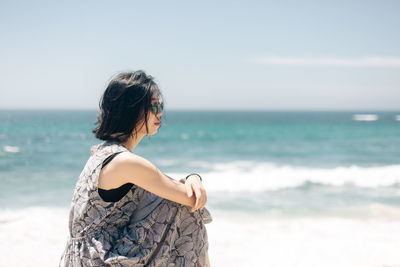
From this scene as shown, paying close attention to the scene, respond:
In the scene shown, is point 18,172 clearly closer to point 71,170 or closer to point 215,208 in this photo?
point 71,170

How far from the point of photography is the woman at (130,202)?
1.86m

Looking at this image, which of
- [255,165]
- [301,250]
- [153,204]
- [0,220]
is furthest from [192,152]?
[153,204]

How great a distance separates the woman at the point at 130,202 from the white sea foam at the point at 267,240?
216 centimetres

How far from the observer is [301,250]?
4496mm

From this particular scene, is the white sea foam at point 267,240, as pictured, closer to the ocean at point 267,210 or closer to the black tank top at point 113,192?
the ocean at point 267,210

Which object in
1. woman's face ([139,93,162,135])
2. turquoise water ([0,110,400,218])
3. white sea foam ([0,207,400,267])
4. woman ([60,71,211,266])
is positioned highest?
woman's face ([139,93,162,135])

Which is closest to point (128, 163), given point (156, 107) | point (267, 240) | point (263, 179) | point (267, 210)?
point (156, 107)

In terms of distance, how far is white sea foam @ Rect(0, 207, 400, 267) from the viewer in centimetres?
407

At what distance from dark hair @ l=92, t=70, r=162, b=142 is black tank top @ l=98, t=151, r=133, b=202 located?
20 centimetres

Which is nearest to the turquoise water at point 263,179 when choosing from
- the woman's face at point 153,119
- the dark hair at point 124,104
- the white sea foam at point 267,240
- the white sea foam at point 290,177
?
the white sea foam at point 290,177

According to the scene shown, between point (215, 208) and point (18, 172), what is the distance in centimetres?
768

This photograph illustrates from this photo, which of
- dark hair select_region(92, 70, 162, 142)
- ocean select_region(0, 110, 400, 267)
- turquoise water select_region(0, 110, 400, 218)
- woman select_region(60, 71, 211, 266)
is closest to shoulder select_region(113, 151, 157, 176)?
woman select_region(60, 71, 211, 266)

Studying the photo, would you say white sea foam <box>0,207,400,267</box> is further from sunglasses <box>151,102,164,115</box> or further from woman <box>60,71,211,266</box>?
sunglasses <box>151,102,164,115</box>

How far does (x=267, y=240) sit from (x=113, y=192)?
3540mm
